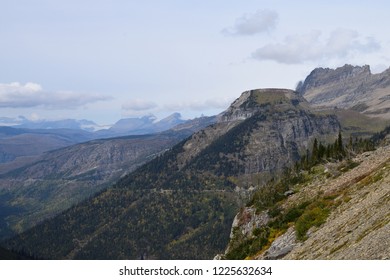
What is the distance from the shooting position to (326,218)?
72.6m

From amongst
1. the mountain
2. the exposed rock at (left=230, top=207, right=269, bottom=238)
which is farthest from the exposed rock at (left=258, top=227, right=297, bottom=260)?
the exposed rock at (left=230, top=207, right=269, bottom=238)

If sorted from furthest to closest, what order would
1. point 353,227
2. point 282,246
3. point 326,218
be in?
point 282,246 < point 326,218 < point 353,227

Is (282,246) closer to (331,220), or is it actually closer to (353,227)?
(331,220)

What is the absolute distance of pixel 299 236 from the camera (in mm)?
72938

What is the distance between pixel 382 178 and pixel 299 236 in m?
17.7

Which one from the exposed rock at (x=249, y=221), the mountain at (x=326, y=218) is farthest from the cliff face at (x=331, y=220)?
the exposed rock at (x=249, y=221)

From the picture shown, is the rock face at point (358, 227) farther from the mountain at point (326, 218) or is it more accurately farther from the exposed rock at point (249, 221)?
the exposed rock at point (249, 221)

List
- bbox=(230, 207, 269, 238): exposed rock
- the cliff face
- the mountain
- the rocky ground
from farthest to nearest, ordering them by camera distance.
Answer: bbox=(230, 207, 269, 238): exposed rock
the mountain
the cliff face
the rocky ground

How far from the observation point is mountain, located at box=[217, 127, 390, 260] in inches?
1949

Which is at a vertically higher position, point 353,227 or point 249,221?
point 353,227

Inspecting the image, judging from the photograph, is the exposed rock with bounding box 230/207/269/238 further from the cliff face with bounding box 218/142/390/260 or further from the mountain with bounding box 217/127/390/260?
the cliff face with bounding box 218/142/390/260

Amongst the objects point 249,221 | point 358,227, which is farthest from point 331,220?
point 249,221

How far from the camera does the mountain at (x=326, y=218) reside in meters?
49.5
